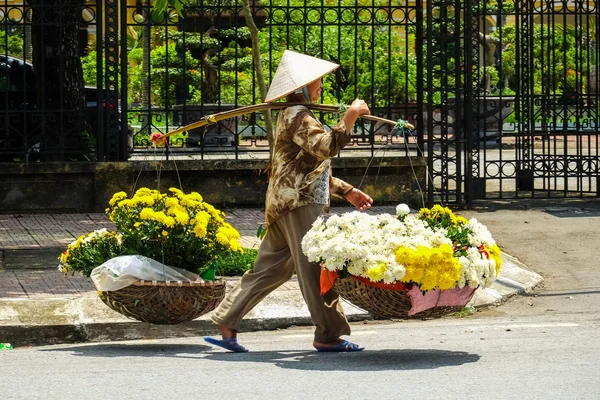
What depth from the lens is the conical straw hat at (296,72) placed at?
7730 mm

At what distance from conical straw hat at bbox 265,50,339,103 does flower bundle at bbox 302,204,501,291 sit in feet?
2.63

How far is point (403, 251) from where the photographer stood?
7.42m

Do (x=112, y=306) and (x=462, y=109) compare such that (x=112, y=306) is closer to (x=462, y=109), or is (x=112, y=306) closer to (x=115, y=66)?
(x=115, y=66)

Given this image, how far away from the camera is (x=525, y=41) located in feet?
54.7

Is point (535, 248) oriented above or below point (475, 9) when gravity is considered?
below

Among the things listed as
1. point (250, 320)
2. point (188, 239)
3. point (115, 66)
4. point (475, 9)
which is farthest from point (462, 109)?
point (188, 239)

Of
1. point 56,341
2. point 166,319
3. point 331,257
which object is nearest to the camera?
point 331,257

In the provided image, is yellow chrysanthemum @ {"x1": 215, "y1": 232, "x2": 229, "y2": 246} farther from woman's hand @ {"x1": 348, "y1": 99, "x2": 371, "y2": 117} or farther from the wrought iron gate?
the wrought iron gate

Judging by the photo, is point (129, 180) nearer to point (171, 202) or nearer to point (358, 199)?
point (171, 202)

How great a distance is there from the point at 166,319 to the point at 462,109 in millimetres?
7926

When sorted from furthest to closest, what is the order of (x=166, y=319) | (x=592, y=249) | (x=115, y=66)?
(x=115, y=66) < (x=592, y=249) < (x=166, y=319)

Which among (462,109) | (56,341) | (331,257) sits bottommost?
(56,341)

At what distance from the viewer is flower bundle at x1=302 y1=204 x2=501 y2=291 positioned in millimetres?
7359

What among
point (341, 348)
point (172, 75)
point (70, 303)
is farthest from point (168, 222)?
point (172, 75)
